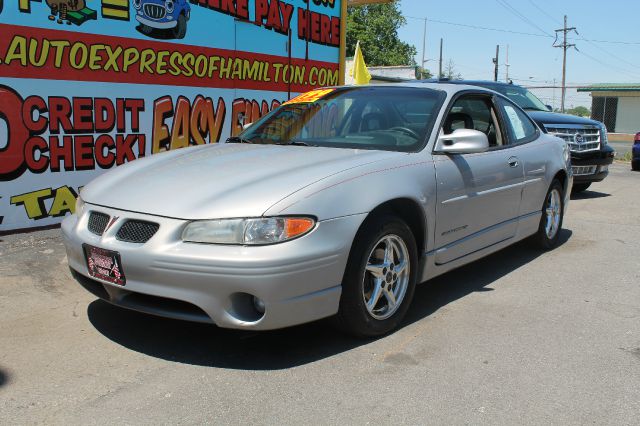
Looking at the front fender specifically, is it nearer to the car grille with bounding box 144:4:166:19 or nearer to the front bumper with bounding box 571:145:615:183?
the car grille with bounding box 144:4:166:19

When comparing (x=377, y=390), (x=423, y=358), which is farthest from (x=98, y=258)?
(x=423, y=358)

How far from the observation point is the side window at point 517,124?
5309 millimetres

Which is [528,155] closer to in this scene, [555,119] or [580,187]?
[555,119]

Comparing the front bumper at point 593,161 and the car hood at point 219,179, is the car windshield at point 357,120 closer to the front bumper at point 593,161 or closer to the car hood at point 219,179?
the car hood at point 219,179

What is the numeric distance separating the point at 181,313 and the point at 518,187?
122 inches

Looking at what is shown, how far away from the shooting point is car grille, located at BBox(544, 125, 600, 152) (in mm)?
9602

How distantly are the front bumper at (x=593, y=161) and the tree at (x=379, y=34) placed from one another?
48129 mm

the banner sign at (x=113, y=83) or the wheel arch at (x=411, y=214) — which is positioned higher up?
the banner sign at (x=113, y=83)

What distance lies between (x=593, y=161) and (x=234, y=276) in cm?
808

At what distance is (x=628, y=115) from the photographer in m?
37.9

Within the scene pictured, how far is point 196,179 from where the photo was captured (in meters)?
3.58

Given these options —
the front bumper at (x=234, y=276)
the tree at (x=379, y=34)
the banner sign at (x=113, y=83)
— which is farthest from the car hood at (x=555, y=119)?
the tree at (x=379, y=34)

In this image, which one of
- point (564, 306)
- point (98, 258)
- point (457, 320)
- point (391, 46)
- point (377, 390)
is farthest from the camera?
point (391, 46)

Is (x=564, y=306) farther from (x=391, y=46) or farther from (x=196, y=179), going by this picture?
(x=391, y=46)
